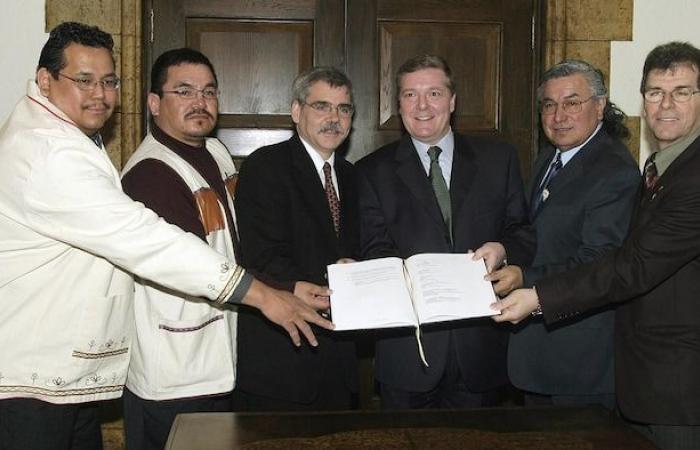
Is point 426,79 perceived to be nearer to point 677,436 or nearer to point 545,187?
point 545,187

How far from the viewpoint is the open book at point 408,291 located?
2.63 m

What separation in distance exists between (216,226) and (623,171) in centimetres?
139

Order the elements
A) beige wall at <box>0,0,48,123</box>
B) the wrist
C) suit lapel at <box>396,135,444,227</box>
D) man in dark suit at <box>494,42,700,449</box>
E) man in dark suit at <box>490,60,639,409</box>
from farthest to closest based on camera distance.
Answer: beige wall at <box>0,0,48,123</box>
suit lapel at <box>396,135,444,227</box>
man in dark suit at <box>490,60,639,409</box>
the wrist
man in dark suit at <box>494,42,700,449</box>

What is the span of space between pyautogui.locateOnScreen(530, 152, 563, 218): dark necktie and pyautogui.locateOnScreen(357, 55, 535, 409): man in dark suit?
7cm

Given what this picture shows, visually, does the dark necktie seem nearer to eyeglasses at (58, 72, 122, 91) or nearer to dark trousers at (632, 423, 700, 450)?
dark trousers at (632, 423, 700, 450)

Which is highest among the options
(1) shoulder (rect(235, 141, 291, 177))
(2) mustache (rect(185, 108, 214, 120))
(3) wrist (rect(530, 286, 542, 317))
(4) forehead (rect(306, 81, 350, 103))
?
(4) forehead (rect(306, 81, 350, 103))

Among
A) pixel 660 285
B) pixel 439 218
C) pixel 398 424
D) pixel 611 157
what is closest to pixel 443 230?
pixel 439 218

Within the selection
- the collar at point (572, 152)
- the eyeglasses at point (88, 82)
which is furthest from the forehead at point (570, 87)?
the eyeglasses at point (88, 82)

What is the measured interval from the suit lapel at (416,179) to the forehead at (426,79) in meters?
0.21

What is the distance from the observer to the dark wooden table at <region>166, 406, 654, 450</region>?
2217 millimetres

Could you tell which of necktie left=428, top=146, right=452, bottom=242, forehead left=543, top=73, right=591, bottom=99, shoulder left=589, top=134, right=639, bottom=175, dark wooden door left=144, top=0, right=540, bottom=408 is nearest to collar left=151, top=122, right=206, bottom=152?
necktie left=428, top=146, right=452, bottom=242

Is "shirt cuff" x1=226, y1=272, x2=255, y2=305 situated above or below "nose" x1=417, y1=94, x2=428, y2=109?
below

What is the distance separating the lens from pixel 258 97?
4160 mm

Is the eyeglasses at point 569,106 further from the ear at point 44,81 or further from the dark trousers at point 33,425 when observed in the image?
the dark trousers at point 33,425
